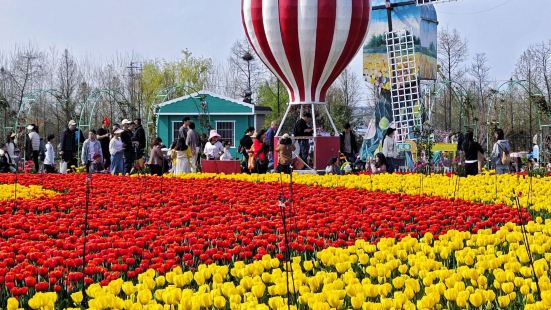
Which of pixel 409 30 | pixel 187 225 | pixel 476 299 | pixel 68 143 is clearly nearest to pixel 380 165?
pixel 68 143

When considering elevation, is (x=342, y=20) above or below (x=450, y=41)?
below

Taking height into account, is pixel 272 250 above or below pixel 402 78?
below

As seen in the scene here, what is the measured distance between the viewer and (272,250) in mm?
6066

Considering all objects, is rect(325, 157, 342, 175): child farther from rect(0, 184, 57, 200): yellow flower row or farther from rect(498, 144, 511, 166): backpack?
rect(0, 184, 57, 200): yellow flower row

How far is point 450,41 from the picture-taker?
5066 cm

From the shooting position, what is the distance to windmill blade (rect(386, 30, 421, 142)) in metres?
38.8

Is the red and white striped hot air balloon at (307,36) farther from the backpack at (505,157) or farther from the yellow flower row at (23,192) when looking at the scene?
the yellow flower row at (23,192)

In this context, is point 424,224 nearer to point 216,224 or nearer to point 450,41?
point 216,224

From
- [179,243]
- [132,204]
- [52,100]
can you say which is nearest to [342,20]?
[132,204]

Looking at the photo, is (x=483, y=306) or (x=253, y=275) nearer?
(x=483, y=306)

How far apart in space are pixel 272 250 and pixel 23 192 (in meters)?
6.81

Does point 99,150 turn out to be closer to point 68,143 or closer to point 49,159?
point 68,143

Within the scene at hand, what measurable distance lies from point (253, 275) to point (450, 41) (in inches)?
1877

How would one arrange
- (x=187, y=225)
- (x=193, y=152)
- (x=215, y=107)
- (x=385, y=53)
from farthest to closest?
(x=385, y=53)
(x=215, y=107)
(x=193, y=152)
(x=187, y=225)
